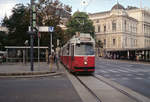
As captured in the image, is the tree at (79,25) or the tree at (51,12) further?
the tree at (79,25)

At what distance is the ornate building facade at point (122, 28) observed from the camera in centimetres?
8238

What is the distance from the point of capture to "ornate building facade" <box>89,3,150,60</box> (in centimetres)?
8238

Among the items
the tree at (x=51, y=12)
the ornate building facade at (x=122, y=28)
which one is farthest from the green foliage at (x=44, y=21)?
the ornate building facade at (x=122, y=28)

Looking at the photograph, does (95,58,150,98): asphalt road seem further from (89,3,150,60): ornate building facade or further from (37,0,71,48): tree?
(89,3,150,60): ornate building facade

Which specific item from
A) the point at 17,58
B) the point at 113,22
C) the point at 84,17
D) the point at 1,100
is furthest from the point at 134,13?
the point at 1,100

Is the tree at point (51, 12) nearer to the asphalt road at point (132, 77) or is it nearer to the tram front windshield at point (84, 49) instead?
the asphalt road at point (132, 77)

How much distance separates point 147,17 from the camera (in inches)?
3858

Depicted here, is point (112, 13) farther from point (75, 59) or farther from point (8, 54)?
point (75, 59)

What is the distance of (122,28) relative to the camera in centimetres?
8212

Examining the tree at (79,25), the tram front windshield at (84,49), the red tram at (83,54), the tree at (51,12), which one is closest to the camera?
the red tram at (83,54)

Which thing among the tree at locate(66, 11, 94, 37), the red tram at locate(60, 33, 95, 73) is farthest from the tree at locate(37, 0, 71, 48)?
the tree at locate(66, 11, 94, 37)

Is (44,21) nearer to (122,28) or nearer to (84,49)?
(84,49)

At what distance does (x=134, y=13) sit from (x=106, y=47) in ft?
72.0

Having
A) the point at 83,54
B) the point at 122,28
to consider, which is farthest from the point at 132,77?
the point at 122,28
